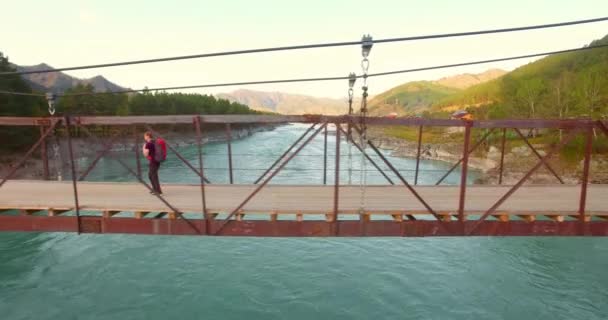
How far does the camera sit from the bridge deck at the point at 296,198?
7910mm

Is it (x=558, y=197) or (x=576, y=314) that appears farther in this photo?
(x=576, y=314)

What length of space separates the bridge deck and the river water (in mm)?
1387

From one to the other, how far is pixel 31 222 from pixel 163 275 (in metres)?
7.78

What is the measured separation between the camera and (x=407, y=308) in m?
12.5

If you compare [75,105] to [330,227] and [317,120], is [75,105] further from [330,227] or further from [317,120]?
[330,227]

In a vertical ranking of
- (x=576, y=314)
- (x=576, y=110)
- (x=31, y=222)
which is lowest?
(x=576, y=314)

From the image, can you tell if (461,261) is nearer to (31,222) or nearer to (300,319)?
(300,319)

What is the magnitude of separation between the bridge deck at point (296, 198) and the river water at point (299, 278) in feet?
4.55

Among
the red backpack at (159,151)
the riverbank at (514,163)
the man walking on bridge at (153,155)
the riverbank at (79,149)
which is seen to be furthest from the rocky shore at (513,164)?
the riverbank at (79,149)

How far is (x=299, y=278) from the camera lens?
46.8ft

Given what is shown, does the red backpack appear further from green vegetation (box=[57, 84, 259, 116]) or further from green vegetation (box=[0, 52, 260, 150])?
green vegetation (box=[57, 84, 259, 116])

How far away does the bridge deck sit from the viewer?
7.91 meters

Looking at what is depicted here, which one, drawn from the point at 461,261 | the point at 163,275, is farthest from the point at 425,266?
the point at 163,275

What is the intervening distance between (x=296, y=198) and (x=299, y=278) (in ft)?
22.5
